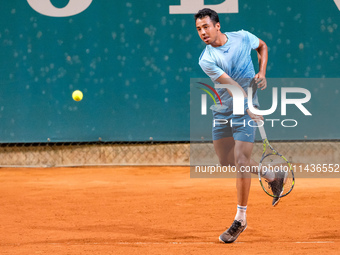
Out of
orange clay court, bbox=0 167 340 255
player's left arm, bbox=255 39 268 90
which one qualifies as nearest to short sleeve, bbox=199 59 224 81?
player's left arm, bbox=255 39 268 90

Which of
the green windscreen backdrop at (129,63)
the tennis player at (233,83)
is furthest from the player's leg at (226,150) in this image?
the green windscreen backdrop at (129,63)

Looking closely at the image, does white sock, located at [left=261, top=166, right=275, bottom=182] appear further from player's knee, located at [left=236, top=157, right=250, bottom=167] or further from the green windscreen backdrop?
the green windscreen backdrop

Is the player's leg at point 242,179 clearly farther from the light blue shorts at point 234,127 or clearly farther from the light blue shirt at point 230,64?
the light blue shirt at point 230,64

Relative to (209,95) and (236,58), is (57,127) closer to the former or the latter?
(209,95)

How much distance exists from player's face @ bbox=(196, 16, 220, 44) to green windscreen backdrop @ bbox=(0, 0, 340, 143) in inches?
154

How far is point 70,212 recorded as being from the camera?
5.67 m

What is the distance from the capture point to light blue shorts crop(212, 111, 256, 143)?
438 centimetres

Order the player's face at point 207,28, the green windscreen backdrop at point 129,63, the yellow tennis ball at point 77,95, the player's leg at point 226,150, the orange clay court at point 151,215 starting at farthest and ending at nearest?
the yellow tennis ball at point 77,95
the green windscreen backdrop at point 129,63
the player's leg at point 226,150
the player's face at point 207,28
the orange clay court at point 151,215

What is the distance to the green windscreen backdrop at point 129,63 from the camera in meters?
8.38

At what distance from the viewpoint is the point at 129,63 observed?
335 inches

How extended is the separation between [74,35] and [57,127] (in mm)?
1354

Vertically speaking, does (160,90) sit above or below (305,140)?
above

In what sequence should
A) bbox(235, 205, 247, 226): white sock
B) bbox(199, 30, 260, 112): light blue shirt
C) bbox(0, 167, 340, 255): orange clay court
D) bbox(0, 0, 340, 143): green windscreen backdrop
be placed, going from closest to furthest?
bbox(0, 167, 340, 255): orange clay court → bbox(235, 205, 247, 226): white sock → bbox(199, 30, 260, 112): light blue shirt → bbox(0, 0, 340, 143): green windscreen backdrop

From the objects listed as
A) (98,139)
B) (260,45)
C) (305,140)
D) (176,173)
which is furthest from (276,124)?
(260,45)
